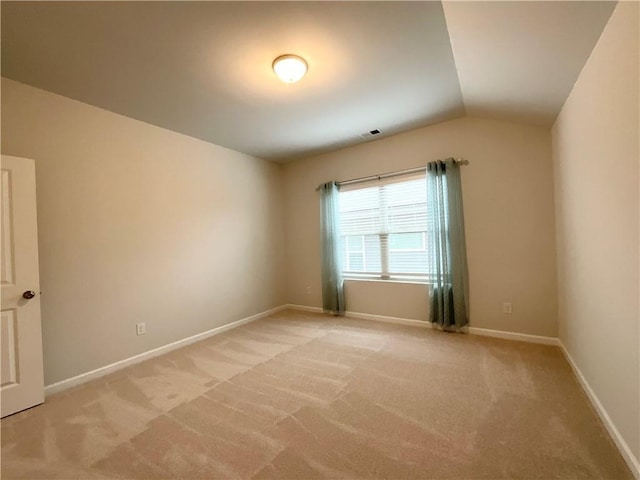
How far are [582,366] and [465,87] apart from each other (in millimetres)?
2530

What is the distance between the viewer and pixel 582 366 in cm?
218

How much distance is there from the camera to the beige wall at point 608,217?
53.0 inches

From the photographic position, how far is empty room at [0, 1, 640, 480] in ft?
5.10

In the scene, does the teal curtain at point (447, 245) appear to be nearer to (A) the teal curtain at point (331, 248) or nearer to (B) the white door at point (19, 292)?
(A) the teal curtain at point (331, 248)

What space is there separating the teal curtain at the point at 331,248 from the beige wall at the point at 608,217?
2.66 meters

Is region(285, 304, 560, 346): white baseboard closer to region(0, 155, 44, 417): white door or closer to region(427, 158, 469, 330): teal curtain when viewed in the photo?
region(427, 158, 469, 330): teal curtain

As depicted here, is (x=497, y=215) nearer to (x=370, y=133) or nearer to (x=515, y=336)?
(x=515, y=336)

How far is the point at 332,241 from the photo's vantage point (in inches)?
169

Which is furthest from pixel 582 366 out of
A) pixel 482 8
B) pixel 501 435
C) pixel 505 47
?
pixel 482 8

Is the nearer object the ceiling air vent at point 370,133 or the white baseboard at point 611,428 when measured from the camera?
the white baseboard at point 611,428

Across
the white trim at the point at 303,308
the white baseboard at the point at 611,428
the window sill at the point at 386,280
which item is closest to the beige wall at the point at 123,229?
the white trim at the point at 303,308

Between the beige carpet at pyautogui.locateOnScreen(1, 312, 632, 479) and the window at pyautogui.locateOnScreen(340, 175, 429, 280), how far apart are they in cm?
128

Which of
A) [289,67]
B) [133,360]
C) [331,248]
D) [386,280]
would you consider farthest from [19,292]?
[386,280]

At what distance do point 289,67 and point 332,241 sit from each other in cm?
262
